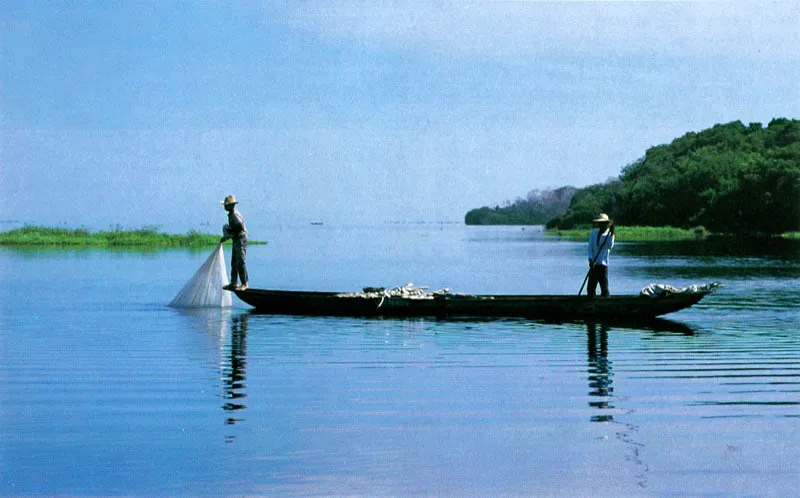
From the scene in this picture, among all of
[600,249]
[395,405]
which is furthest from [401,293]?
[395,405]

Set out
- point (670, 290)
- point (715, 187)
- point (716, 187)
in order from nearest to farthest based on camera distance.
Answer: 1. point (670, 290)
2. point (716, 187)
3. point (715, 187)

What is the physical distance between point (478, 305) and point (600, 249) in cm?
275

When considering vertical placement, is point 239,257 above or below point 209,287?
above

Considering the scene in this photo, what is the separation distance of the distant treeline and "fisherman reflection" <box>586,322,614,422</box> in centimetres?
5867

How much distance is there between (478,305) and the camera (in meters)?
21.2

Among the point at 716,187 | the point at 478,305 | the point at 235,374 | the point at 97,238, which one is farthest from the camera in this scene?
the point at 716,187

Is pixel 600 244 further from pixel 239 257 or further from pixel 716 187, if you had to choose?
pixel 716 187

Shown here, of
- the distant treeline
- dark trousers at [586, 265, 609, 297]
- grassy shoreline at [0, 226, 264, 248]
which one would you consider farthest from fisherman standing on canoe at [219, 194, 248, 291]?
the distant treeline

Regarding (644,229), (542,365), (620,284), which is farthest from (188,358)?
(644,229)

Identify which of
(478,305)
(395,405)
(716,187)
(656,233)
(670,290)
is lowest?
(395,405)

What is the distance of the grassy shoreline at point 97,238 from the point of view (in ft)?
229

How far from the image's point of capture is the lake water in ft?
26.9

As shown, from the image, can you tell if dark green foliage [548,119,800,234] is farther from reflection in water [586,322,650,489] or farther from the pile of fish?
reflection in water [586,322,650,489]

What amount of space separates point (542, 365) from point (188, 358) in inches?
211
